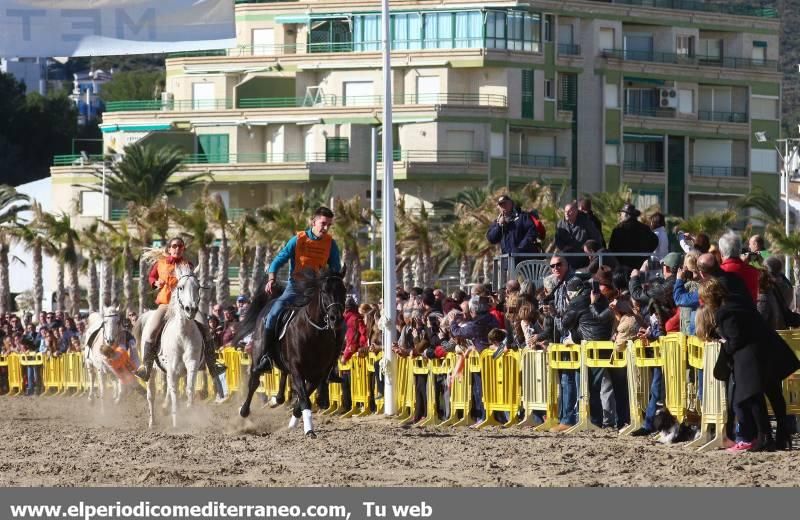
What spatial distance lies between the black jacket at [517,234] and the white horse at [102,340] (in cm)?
692

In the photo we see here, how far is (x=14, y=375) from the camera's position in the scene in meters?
44.7

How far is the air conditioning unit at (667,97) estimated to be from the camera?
8556cm

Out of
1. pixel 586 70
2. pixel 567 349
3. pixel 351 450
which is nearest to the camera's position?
pixel 351 450

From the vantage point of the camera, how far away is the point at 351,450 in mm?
18875

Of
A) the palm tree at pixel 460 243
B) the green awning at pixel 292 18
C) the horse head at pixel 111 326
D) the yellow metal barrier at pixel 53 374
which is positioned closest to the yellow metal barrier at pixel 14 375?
the yellow metal barrier at pixel 53 374

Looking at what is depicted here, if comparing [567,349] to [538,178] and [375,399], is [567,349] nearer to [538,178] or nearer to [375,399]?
[375,399]

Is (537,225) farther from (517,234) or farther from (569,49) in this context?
(569,49)

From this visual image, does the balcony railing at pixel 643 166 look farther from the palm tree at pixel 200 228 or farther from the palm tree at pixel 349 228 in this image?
the palm tree at pixel 200 228

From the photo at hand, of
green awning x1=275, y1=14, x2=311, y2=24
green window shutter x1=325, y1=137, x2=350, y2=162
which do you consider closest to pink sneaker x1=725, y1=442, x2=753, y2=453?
green window shutter x1=325, y1=137, x2=350, y2=162

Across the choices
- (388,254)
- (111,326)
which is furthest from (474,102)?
(388,254)

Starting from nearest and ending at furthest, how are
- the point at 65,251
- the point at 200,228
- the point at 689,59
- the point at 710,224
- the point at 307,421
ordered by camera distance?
the point at 307,421, the point at 200,228, the point at 710,224, the point at 65,251, the point at 689,59

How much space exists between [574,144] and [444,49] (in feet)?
26.6

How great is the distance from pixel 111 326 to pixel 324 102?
5223cm
